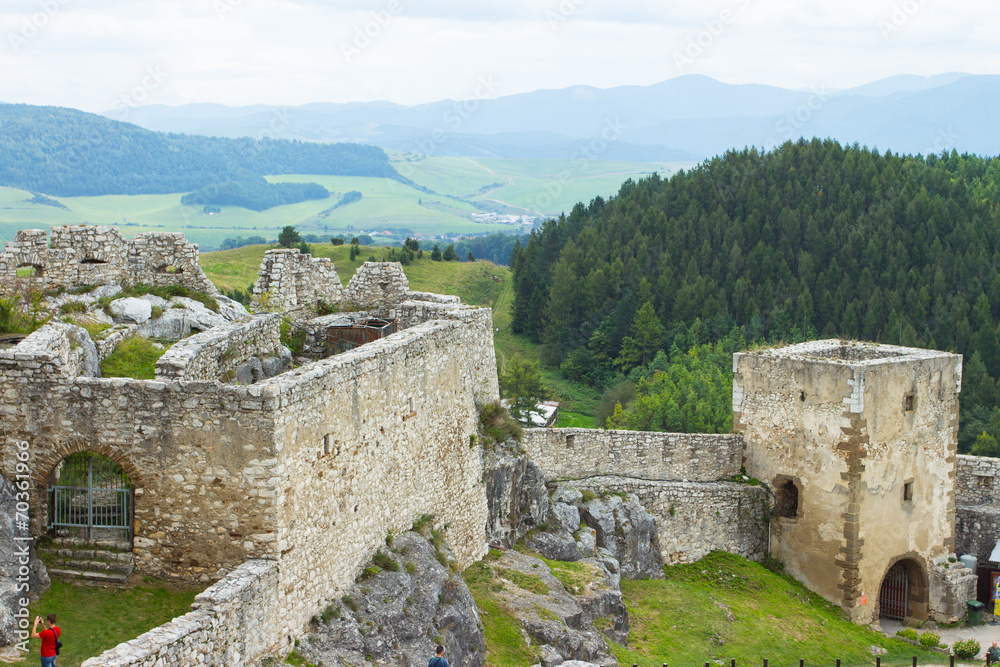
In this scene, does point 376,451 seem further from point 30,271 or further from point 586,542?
point 586,542

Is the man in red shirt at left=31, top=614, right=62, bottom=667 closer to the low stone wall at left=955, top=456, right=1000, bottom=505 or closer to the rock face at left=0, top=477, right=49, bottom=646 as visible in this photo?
the rock face at left=0, top=477, right=49, bottom=646

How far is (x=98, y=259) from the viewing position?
20.0 metres

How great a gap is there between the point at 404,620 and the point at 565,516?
31.8 feet

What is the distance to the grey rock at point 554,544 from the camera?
23.8 meters

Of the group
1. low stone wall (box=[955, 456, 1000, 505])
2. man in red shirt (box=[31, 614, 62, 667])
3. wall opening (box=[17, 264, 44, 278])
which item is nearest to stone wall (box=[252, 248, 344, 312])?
wall opening (box=[17, 264, 44, 278])

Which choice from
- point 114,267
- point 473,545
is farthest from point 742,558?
point 114,267

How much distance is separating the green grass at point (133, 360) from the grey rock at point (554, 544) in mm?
9511

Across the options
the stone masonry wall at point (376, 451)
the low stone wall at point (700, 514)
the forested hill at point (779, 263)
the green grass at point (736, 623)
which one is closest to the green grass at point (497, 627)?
the stone masonry wall at point (376, 451)

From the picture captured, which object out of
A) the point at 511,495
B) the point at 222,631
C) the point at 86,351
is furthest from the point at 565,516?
the point at 222,631

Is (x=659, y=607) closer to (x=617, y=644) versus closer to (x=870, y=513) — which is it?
(x=617, y=644)

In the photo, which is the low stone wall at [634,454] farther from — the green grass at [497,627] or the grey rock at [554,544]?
the green grass at [497,627]

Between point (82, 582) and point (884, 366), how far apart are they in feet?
66.5

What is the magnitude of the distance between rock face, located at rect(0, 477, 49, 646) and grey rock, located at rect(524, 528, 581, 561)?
1141cm

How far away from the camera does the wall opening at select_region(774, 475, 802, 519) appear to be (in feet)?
96.5
